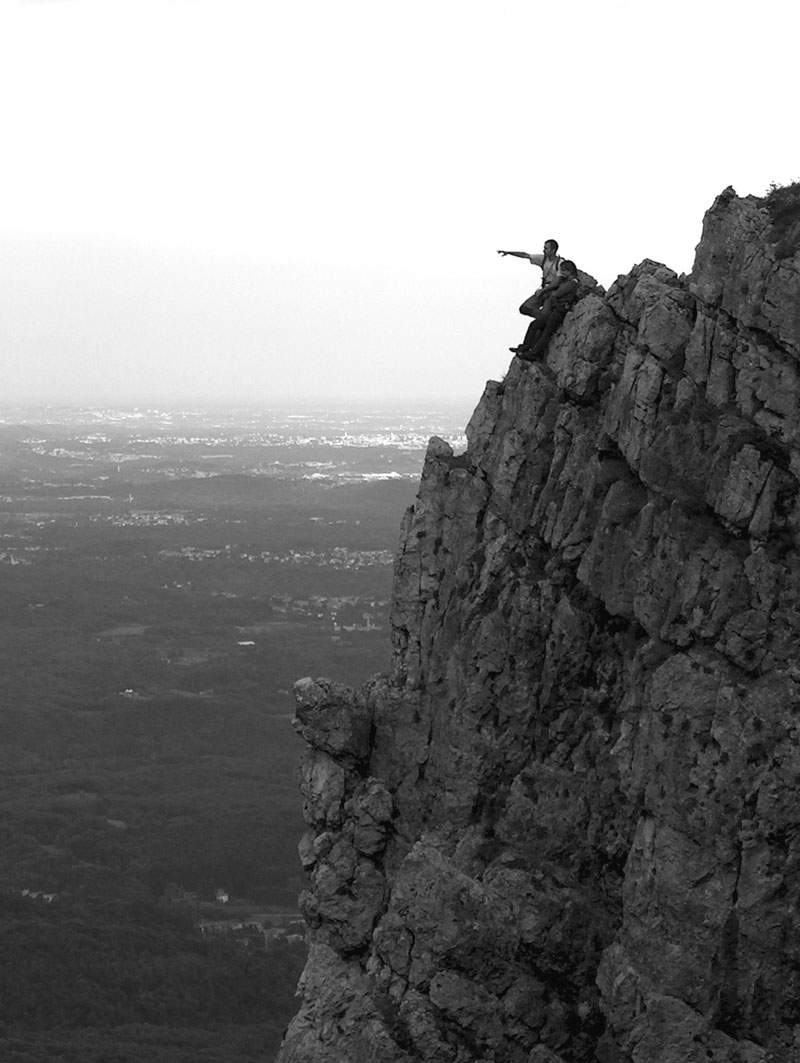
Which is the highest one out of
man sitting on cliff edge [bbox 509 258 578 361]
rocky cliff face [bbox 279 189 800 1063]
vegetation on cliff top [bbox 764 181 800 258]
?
vegetation on cliff top [bbox 764 181 800 258]

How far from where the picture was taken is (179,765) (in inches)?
3563

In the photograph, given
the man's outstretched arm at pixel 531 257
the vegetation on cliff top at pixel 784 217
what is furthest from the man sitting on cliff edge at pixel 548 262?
the vegetation on cliff top at pixel 784 217

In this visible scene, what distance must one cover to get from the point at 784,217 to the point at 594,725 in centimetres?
620

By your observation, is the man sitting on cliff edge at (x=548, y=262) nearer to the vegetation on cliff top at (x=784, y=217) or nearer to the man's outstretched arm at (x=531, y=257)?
the man's outstretched arm at (x=531, y=257)

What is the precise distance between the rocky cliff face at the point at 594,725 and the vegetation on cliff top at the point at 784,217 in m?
0.15

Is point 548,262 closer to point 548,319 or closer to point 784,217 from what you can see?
point 548,319

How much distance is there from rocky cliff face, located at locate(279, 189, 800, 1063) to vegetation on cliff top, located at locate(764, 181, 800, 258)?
15 cm

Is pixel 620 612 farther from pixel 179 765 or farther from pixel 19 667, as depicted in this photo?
pixel 19 667

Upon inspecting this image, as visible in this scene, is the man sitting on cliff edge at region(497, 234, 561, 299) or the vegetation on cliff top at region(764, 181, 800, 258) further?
the man sitting on cliff edge at region(497, 234, 561, 299)

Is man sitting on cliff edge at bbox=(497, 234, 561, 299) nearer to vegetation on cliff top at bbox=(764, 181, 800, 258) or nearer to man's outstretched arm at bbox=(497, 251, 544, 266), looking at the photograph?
man's outstretched arm at bbox=(497, 251, 544, 266)

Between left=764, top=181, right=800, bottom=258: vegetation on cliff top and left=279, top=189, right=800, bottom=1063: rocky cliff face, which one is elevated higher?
left=764, top=181, right=800, bottom=258: vegetation on cliff top

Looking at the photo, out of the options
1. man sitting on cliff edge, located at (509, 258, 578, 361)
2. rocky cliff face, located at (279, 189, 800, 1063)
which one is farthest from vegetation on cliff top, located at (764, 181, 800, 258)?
man sitting on cliff edge, located at (509, 258, 578, 361)

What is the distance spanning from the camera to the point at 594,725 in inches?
664

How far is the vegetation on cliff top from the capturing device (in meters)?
15.6
